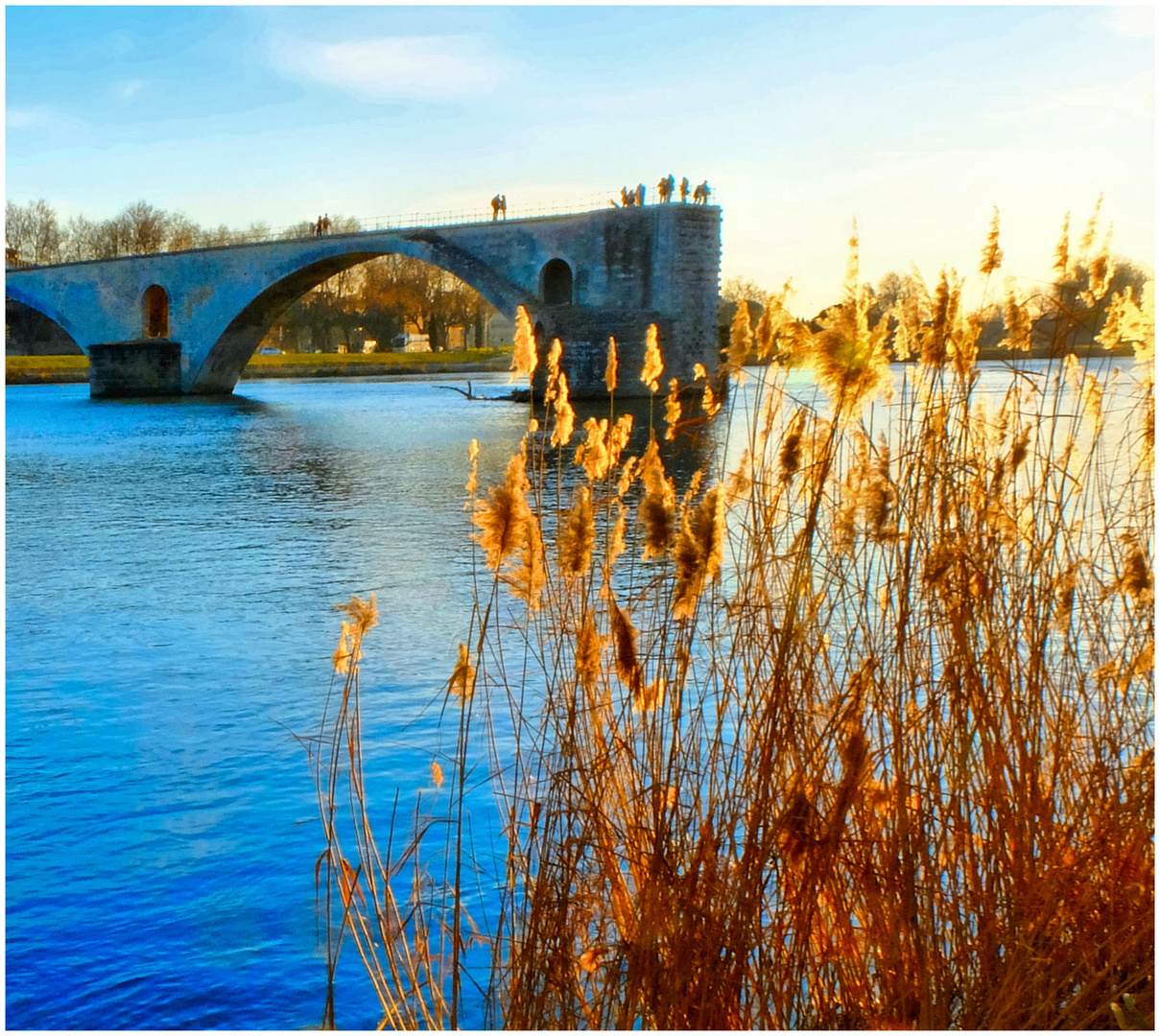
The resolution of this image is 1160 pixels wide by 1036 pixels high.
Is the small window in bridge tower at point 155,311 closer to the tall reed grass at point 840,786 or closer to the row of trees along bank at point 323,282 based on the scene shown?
the row of trees along bank at point 323,282

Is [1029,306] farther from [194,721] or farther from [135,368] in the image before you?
[135,368]

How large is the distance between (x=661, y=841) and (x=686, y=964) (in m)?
0.20

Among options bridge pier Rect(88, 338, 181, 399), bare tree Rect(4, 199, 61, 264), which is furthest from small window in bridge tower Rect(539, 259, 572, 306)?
bare tree Rect(4, 199, 61, 264)

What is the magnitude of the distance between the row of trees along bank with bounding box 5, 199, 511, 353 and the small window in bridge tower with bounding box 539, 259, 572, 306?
6993 millimetres

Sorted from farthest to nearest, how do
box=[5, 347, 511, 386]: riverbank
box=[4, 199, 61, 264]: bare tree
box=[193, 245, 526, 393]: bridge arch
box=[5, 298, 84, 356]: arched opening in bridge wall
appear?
box=[5, 298, 84, 356]: arched opening in bridge wall, box=[5, 347, 511, 386]: riverbank, box=[4, 199, 61, 264]: bare tree, box=[193, 245, 526, 393]: bridge arch

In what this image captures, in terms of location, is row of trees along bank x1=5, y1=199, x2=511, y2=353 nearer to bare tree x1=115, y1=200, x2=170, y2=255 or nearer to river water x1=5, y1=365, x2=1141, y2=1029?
bare tree x1=115, y1=200, x2=170, y2=255

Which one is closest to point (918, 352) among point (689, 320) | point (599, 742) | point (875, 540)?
point (875, 540)

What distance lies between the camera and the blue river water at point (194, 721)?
127 inches

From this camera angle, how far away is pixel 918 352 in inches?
97.0

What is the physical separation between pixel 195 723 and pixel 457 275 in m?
29.2

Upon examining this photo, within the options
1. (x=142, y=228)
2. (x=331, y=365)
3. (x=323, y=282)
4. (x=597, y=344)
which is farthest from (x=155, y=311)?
(x=597, y=344)

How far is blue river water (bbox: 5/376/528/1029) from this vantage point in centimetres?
321

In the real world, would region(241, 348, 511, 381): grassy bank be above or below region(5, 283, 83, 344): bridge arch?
below

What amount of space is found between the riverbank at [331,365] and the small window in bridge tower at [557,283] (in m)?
15.2
